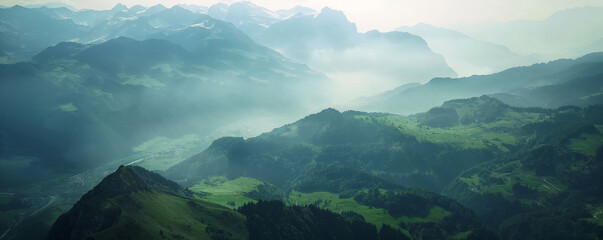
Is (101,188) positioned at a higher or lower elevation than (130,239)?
higher

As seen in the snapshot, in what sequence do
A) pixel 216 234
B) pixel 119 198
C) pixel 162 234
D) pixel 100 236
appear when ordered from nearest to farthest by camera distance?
pixel 100 236, pixel 162 234, pixel 119 198, pixel 216 234

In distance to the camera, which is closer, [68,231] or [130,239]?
[130,239]

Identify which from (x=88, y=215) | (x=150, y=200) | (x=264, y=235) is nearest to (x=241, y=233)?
(x=264, y=235)

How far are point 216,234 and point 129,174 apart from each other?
199ft

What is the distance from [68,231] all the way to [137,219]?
99.3 feet

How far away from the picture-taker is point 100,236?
132375mm

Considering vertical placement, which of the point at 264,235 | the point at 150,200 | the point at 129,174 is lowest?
the point at 264,235

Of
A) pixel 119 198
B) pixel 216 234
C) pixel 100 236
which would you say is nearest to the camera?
pixel 100 236

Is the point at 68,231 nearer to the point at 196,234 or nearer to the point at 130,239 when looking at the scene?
the point at 130,239

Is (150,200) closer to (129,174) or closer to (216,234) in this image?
(129,174)

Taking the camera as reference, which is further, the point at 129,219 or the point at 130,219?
the point at 130,219

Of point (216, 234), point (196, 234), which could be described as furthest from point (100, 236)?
point (216, 234)

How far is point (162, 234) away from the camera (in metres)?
155

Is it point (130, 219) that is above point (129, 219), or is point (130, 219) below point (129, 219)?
below
